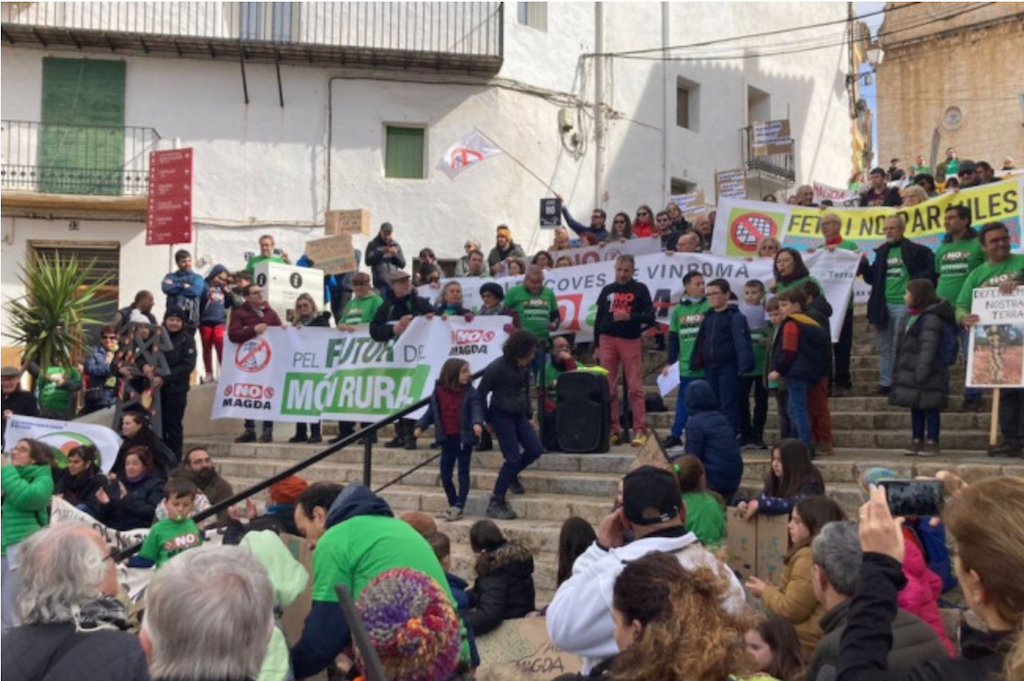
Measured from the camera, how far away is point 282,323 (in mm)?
13594

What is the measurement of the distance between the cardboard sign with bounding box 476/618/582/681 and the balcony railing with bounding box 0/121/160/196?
60.7 ft

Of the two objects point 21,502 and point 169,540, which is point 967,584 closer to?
point 169,540

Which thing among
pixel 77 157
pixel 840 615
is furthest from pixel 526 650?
pixel 77 157

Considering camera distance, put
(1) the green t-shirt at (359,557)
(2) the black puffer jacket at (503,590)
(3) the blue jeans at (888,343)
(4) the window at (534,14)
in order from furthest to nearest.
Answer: (4) the window at (534,14) < (3) the blue jeans at (888,343) < (2) the black puffer jacket at (503,590) < (1) the green t-shirt at (359,557)

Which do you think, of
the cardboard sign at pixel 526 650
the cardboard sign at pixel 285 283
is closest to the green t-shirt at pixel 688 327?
the cardboard sign at pixel 526 650

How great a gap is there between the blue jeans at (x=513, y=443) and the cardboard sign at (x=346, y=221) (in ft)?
33.0

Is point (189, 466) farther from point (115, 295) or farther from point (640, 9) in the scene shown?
point (640, 9)

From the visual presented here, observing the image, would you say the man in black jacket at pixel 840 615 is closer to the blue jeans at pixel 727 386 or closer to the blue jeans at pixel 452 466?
the blue jeans at pixel 452 466

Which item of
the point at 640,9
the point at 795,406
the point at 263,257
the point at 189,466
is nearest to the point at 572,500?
the point at 795,406

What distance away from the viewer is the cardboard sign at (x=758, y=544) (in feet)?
21.8

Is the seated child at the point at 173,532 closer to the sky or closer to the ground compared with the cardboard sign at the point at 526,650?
closer to the sky

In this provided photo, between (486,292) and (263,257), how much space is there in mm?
5474

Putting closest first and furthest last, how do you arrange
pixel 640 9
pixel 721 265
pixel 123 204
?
pixel 721 265
pixel 123 204
pixel 640 9

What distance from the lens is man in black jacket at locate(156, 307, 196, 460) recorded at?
40.9 feet
